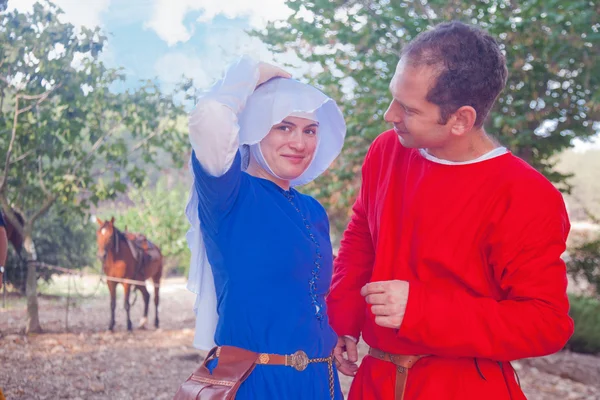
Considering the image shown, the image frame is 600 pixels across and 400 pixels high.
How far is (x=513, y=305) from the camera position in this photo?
1540mm

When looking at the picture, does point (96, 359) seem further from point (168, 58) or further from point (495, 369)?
point (495, 369)

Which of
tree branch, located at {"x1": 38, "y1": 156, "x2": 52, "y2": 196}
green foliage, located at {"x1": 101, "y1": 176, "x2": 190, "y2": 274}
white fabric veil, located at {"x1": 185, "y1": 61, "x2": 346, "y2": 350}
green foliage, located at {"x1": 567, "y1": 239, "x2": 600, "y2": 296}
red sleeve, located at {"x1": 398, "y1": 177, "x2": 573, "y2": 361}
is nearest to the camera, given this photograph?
red sleeve, located at {"x1": 398, "y1": 177, "x2": 573, "y2": 361}

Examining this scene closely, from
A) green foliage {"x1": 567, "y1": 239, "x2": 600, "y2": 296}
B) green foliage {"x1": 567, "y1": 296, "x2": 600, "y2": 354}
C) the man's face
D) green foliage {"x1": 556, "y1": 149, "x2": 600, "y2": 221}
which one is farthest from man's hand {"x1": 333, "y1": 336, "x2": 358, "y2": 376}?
green foliage {"x1": 556, "y1": 149, "x2": 600, "y2": 221}

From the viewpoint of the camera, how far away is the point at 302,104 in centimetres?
183

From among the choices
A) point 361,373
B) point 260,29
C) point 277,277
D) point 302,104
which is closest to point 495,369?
point 361,373

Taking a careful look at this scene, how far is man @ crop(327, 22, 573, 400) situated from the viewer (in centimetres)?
155

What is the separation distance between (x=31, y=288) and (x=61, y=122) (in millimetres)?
975

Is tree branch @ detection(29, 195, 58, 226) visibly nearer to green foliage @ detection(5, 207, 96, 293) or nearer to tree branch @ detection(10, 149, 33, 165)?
green foliage @ detection(5, 207, 96, 293)

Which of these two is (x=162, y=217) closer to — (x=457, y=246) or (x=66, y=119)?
(x=66, y=119)

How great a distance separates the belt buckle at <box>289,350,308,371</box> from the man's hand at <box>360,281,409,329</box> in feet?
0.90

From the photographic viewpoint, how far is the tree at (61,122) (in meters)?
3.27

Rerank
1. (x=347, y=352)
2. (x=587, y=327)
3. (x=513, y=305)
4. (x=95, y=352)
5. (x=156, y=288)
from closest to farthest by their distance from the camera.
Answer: (x=513, y=305) < (x=347, y=352) < (x=95, y=352) < (x=156, y=288) < (x=587, y=327)

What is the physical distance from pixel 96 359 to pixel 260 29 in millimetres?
3115

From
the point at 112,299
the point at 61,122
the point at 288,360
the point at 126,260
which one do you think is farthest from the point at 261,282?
the point at 126,260
